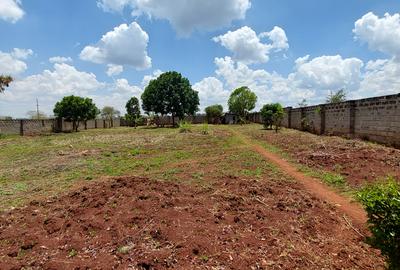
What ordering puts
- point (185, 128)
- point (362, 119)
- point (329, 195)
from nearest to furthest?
1. point (329, 195)
2. point (362, 119)
3. point (185, 128)

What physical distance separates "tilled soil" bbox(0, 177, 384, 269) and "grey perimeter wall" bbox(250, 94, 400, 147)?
758 cm

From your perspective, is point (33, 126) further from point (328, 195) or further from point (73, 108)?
point (328, 195)

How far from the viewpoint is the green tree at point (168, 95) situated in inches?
1412

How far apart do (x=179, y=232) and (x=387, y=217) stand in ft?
7.61

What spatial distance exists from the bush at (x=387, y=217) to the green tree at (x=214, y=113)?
47.3 metres

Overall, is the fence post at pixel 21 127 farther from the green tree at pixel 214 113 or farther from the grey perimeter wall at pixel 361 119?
the green tree at pixel 214 113

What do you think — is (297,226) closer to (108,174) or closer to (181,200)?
(181,200)

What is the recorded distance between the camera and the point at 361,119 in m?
13.7

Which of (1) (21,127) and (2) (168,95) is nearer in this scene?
(1) (21,127)

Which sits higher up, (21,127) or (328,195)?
(21,127)

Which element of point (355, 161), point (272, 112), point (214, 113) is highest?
point (214, 113)

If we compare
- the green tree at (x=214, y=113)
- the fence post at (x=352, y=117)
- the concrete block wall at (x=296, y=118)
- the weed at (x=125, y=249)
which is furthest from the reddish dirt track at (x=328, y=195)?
→ the green tree at (x=214, y=113)

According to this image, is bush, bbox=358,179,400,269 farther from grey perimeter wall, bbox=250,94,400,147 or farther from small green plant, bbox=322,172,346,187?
grey perimeter wall, bbox=250,94,400,147

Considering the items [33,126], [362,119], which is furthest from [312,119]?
[33,126]
